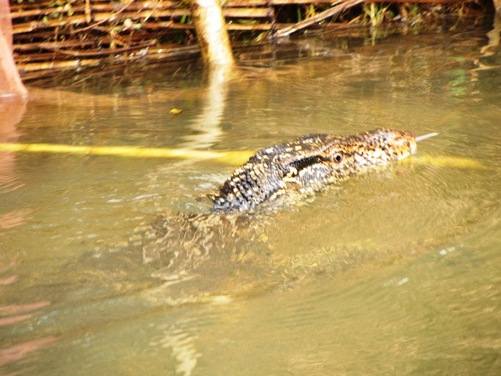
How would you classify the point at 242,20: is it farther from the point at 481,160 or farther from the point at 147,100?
the point at 481,160

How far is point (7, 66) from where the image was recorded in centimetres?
805

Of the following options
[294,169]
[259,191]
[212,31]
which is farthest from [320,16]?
[259,191]

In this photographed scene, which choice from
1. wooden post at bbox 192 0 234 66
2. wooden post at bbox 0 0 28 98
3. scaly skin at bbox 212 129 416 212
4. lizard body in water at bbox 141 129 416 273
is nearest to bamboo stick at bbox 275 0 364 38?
wooden post at bbox 192 0 234 66

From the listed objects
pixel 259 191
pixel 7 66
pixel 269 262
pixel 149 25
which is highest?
pixel 149 25

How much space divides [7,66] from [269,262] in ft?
19.1

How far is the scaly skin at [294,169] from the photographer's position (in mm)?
3889

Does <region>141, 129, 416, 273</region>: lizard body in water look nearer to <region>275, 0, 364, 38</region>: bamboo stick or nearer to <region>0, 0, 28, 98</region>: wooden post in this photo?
<region>0, 0, 28, 98</region>: wooden post

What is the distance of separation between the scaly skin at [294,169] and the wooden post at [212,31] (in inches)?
205

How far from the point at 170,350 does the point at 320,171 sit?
172 cm

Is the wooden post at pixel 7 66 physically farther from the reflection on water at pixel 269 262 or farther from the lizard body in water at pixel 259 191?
the lizard body in water at pixel 259 191

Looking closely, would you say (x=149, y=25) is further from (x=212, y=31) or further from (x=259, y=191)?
(x=259, y=191)

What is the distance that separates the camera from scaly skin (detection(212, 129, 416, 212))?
389cm

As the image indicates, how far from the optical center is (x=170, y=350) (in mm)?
2596

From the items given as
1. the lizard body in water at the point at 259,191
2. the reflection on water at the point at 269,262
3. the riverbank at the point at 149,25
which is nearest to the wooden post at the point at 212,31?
the riverbank at the point at 149,25
